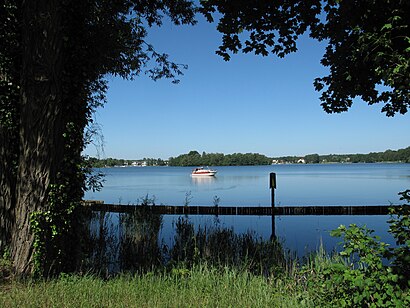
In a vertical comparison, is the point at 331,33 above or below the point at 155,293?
above

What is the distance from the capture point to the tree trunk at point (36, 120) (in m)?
4.71

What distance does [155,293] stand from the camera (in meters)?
3.99

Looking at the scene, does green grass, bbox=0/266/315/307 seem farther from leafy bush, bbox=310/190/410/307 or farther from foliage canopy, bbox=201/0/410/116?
foliage canopy, bbox=201/0/410/116

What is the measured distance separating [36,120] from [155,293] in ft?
9.59

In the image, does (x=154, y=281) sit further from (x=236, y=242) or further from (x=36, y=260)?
(x=236, y=242)

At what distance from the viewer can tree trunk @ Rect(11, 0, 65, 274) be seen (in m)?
4.71

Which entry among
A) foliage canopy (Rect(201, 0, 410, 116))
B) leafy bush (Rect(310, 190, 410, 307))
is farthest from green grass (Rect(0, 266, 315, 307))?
foliage canopy (Rect(201, 0, 410, 116))

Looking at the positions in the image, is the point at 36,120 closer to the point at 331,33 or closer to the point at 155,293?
the point at 155,293

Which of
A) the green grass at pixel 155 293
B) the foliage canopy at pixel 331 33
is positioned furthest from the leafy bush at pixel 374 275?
the foliage canopy at pixel 331 33

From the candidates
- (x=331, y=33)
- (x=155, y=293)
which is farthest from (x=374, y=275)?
(x=331, y=33)

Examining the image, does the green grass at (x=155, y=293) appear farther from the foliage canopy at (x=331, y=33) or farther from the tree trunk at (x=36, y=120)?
the foliage canopy at (x=331, y=33)

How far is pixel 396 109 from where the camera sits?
6.51 metres

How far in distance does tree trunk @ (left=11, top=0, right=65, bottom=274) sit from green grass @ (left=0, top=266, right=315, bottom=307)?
75 centimetres

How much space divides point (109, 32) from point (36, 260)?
164 inches
